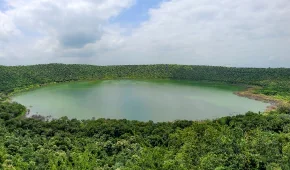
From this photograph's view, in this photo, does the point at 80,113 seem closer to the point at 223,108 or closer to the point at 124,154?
the point at 124,154

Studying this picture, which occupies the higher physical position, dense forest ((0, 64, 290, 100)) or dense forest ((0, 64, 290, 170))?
dense forest ((0, 64, 290, 100))

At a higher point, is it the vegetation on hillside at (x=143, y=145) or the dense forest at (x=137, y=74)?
the dense forest at (x=137, y=74)

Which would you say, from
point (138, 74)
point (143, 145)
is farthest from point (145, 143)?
point (138, 74)

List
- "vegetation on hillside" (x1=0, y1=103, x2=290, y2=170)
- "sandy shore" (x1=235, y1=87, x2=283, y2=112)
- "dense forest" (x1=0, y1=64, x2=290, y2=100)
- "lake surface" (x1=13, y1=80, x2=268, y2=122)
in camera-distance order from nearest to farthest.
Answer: "vegetation on hillside" (x1=0, y1=103, x2=290, y2=170) → "lake surface" (x1=13, y1=80, x2=268, y2=122) → "sandy shore" (x1=235, y1=87, x2=283, y2=112) → "dense forest" (x1=0, y1=64, x2=290, y2=100)

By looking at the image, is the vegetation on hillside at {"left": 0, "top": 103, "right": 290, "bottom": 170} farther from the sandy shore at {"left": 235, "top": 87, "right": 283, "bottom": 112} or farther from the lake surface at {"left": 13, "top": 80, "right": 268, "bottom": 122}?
the sandy shore at {"left": 235, "top": 87, "right": 283, "bottom": 112}

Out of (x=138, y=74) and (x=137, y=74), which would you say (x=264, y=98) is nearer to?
(x=138, y=74)

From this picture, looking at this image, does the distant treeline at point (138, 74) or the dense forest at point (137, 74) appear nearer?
the dense forest at point (137, 74)

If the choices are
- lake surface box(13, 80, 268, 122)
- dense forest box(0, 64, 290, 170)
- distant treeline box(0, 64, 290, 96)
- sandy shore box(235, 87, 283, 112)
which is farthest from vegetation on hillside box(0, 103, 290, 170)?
distant treeline box(0, 64, 290, 96)

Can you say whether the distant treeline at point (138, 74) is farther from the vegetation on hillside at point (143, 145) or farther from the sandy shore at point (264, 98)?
the vegetation on hillside at point (143, 145)

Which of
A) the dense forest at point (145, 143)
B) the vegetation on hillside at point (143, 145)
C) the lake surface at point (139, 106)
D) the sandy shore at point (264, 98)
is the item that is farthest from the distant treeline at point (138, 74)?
the vegetation on hillside at point (143, 145)
